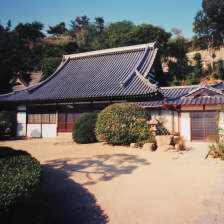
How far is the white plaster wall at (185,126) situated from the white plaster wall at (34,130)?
10.8m

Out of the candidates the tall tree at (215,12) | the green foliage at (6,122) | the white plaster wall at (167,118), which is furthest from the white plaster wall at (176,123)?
the tall tree at (215,12)

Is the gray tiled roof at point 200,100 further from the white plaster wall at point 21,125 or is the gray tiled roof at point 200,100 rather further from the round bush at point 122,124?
the white plaster wall at point 21,125

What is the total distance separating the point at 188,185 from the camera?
5289 mm

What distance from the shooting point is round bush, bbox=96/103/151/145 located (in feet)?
34.6

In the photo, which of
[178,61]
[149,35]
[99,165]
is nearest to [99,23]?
[149,35]

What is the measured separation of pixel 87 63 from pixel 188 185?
653 inches

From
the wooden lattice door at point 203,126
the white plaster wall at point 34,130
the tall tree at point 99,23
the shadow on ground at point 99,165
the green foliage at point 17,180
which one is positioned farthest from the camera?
the tall tree at point 99,23

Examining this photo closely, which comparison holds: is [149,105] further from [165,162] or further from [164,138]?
[165,162]

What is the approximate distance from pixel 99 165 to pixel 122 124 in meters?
3.64

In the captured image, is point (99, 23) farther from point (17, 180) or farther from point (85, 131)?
→ point (17, 180)

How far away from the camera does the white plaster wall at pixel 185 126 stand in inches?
495

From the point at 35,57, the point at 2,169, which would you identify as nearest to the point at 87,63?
the point at 2,169

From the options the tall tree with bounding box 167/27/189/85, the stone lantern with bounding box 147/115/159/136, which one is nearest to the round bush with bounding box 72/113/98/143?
the stone lantern with bounding box 147/115/159/136

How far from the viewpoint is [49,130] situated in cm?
1641
